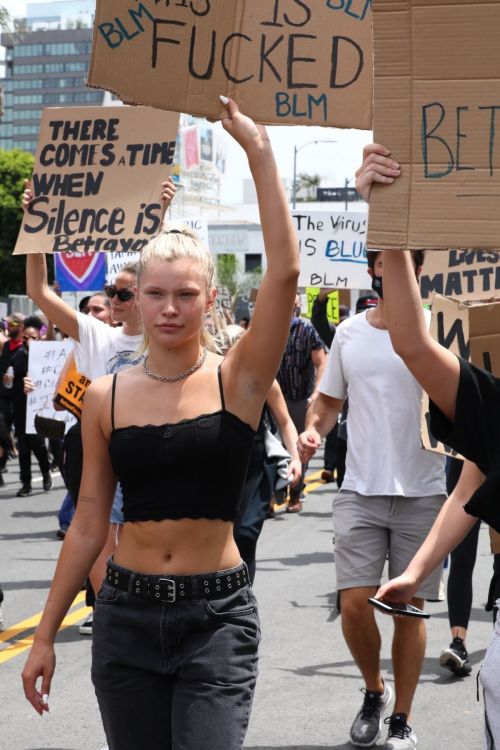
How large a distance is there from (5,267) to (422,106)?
6657 cm

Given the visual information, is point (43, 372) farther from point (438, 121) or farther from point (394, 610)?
point (438, 121)

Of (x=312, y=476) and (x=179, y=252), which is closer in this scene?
Answer: (x=179, y=252)

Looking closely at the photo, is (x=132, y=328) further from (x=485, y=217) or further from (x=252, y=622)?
(x=485, y=217)

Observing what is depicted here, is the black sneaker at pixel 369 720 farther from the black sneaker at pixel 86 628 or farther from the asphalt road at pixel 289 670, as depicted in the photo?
the black sneaker at pixel 86 628

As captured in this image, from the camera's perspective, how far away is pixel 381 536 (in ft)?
18.8

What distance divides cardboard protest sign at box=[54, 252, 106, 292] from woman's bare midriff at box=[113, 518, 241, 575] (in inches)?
589

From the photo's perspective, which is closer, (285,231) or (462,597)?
(285,231)

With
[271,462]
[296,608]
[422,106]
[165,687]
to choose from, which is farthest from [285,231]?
[296,608]

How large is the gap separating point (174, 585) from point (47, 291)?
276 cm

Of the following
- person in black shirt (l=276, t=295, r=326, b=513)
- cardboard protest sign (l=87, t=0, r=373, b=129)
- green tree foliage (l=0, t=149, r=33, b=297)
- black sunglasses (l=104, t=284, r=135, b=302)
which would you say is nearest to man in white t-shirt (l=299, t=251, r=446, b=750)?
black sunglasses (l=104, t=284, r=135, b=302)

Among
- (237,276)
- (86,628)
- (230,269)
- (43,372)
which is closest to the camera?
(86,628)

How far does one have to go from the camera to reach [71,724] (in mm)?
5801

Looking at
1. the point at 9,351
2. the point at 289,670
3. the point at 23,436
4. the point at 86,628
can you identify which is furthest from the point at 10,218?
the point at 289,670

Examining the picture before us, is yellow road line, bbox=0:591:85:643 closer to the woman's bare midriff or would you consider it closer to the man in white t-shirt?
the man in white t-shirt
